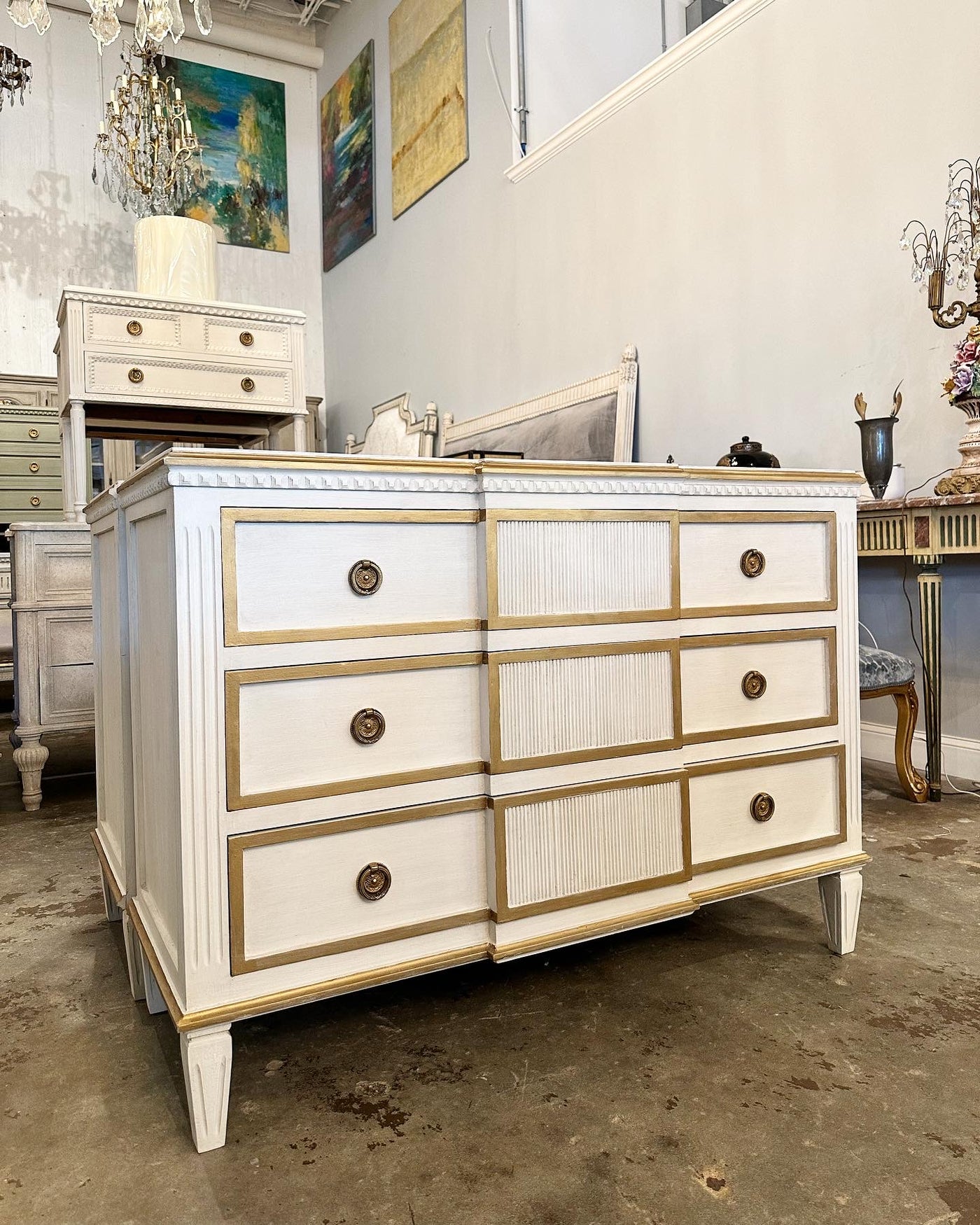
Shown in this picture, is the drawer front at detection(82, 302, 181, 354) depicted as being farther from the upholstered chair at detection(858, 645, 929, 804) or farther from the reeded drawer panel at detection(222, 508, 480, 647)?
the upholstered chair at detection(858, 645, 929, 804)

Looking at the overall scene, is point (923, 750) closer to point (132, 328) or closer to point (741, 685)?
point (741, 685)

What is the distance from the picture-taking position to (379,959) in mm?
1356

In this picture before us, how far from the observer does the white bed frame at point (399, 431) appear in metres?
6.24

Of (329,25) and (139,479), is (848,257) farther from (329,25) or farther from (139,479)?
(329,25)

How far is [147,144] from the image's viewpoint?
557 cm

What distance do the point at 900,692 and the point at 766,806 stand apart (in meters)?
1.43

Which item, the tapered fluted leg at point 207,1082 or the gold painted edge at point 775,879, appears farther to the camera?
the gold painted edge at point 775,879

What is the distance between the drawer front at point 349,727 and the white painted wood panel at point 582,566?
0.14 m

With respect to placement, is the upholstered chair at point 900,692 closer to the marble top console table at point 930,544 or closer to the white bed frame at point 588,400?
the marble top console table at point 930,544

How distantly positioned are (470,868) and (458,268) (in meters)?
5.13

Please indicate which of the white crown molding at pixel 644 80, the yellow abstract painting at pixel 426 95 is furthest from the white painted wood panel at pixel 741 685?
the yellow abstract painting at pixel 426 95

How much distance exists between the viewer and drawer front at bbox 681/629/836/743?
5.36 feet

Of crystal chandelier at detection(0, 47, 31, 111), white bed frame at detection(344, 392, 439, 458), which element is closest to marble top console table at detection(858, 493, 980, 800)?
white bed frame at detection(344, 392, 439, 458)

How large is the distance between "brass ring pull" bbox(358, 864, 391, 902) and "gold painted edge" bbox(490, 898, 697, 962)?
21 cm
